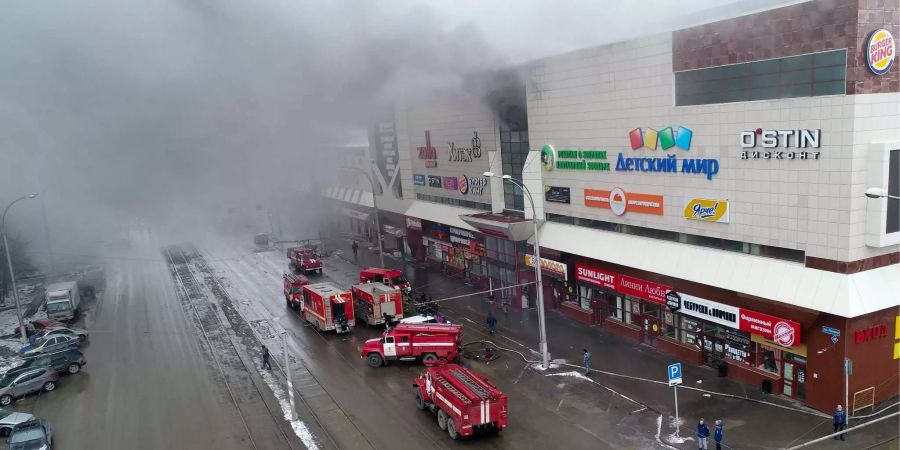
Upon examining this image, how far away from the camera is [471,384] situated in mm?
18641

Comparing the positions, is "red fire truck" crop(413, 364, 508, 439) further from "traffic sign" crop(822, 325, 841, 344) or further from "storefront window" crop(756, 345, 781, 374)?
"traffic sign" crop(822, 325, 841, 344)

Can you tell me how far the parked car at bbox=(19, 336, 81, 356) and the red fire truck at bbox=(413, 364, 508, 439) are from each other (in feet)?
62.9

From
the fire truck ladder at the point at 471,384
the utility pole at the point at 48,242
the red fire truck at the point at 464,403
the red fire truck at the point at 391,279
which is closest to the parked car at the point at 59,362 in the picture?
the red fire truck at the point at 391,279

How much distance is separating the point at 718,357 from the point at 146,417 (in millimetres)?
20289

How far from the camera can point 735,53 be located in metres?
20.0

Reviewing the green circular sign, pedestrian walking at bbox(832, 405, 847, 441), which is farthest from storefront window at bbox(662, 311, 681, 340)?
the green circular sign

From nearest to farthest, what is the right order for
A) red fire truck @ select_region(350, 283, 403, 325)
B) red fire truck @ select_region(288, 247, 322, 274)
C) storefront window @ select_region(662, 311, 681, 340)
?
storefront window @ select_region(662, 311, 681, 340) → red fire truck @ select_region(350, 283, 403, 325) → red fire truck @ select_region(288, 247, 322, 274)

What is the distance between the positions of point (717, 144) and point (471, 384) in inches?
453

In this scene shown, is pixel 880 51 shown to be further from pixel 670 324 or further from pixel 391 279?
pixel 391 279

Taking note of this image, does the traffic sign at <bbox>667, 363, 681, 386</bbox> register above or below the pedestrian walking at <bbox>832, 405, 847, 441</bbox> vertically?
above

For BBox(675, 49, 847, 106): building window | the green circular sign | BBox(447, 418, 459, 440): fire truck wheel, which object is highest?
BBox(675, 49, 847, 106): building window

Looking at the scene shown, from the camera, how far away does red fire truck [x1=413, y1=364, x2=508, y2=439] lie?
17.5 meters

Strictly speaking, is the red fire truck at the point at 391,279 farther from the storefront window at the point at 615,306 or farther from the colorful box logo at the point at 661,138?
the colorful box logo at the point at 661,138

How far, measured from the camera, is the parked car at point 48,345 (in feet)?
92.0
